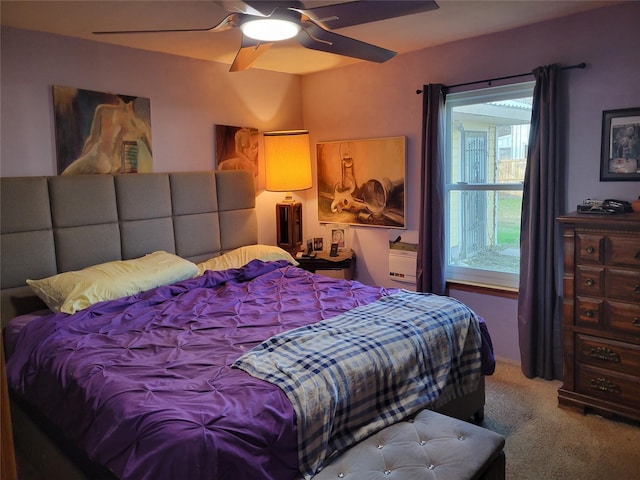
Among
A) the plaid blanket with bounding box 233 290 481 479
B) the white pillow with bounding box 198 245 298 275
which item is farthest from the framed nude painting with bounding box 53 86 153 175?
the plaid blanket with bounding box 233 290 481 479

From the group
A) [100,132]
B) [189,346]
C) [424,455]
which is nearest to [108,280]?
[189,346]

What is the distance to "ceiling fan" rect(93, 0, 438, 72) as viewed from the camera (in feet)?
6.98

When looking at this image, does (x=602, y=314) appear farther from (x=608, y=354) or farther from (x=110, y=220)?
(x=110, y=220)

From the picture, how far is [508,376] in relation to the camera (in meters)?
3.54

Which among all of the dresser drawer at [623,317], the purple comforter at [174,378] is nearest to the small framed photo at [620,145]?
the dresser drawer at [623,317]

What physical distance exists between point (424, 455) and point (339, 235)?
298 cm

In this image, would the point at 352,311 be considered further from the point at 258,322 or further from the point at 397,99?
the point at 397,99

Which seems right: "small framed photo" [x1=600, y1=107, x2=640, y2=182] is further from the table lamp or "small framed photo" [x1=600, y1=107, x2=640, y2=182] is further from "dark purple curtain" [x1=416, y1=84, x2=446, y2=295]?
the table lamp

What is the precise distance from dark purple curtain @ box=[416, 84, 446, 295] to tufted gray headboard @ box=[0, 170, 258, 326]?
4.93 ft

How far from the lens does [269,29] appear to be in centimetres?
239

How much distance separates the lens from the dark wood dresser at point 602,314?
2773 millimetres

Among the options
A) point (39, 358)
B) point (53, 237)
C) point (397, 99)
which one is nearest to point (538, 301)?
point (397, 99)

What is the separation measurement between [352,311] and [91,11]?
2.23 meters

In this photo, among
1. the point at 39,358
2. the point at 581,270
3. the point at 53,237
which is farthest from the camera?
the point at 53,237
